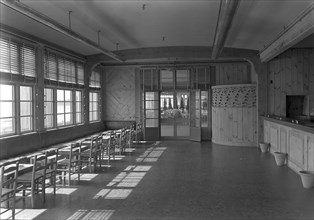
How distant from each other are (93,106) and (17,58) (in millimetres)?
6581

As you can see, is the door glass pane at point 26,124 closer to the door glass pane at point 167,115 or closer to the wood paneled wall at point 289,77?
the door glass pane at point 167,115

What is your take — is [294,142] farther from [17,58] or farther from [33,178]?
[17,58]

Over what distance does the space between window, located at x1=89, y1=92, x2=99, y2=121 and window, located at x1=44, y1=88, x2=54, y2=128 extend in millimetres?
4044

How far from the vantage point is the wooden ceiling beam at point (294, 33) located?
6.92 meters

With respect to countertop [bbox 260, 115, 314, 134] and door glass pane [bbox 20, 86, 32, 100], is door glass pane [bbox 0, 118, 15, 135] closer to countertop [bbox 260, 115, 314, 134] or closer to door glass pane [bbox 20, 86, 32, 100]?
door glass pane [bbox 20, 86, 32, 100]

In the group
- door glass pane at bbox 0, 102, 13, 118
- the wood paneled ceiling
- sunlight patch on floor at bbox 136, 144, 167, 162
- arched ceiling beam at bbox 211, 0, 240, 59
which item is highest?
the wood paneled ceiling

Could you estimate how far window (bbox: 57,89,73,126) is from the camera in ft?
35.3

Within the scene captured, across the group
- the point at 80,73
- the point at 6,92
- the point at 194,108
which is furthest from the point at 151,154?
the point at 6,92

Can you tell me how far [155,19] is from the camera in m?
8.45

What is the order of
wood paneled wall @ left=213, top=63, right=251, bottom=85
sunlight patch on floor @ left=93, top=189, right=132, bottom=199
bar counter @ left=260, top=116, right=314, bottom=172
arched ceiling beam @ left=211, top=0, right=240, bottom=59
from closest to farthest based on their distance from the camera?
arched ceiling beam @ left=211, top=0, right=240, bottom=59
sunlight patch on floor @ left=93, top=189, right=132, bottom=199
bar counter @ left=260, top=116, right=314, bottom=172
wood paneled wall @ left=213, top=63, right=251, bottom=85

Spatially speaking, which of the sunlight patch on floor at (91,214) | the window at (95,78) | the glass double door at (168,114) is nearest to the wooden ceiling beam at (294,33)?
the glass double door at (168,114)

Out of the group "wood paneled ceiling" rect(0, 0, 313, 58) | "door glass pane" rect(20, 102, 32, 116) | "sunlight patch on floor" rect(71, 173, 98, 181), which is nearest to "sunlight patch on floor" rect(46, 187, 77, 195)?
"sunlight patch on floor" rect(71, 173, 98, 181)

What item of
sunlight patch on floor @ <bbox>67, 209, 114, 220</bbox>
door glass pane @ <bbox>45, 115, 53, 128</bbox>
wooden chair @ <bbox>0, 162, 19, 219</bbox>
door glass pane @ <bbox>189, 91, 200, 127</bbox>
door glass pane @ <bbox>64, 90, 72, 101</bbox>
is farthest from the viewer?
door glass pane @ <bbox>189, 91, 200, 127</bbox>

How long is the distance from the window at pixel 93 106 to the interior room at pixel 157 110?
0.09m
